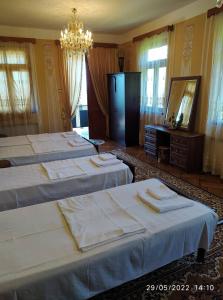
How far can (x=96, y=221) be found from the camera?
1.56 meters

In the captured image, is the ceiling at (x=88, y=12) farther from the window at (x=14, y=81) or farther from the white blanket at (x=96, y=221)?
the white blanket at (x=96, y=221)

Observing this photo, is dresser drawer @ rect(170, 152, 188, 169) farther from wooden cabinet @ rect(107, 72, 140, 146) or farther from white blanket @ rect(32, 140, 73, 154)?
white blanket @ rect(32, 140, 73, 154)

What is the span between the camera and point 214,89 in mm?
3307

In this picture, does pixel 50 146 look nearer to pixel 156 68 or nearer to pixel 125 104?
pixel 125 104

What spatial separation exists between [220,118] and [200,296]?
2545 millimetres

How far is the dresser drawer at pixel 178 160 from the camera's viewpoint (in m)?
3.65

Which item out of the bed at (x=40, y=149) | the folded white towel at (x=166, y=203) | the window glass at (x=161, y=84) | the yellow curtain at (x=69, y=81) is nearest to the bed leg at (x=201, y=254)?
the folded white towel at (x=166, y=203)

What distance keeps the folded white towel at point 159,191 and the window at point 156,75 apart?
2.78 metres

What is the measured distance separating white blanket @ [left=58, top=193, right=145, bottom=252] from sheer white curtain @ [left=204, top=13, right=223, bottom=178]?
233 cm

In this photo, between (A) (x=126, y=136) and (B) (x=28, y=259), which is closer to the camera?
(B) (x=28, y=259)

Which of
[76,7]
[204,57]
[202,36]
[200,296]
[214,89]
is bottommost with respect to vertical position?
[200,296]

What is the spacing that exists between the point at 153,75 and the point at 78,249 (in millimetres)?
4115

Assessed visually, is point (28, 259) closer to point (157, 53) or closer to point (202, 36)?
point (202, 36)

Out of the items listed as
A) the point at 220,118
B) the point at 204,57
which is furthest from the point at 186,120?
the point at 204,57
